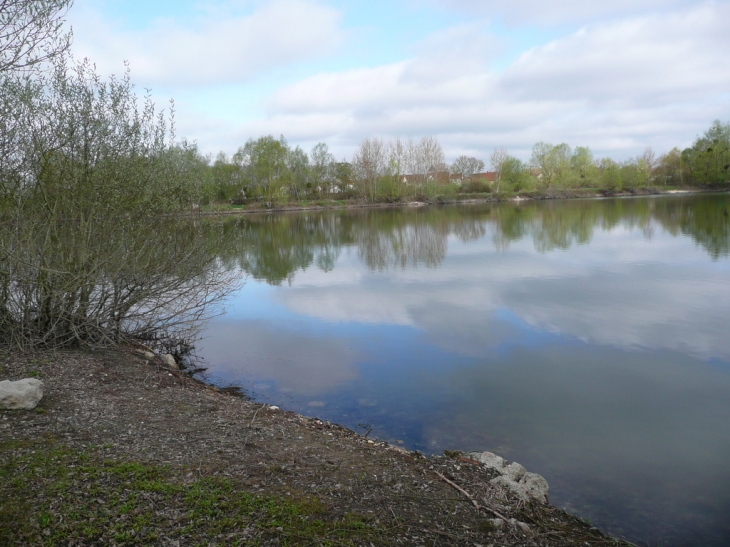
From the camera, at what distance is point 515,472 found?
237 inches

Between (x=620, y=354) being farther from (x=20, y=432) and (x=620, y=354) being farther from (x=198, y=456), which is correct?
(x=20, y=432)

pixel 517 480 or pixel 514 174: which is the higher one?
pixel 514 174

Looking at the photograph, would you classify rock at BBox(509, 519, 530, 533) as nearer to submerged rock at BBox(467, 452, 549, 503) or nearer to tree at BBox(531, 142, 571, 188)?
submerged rock at BBox(467, 452, 549, 503)

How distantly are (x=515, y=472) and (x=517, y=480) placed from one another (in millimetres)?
146

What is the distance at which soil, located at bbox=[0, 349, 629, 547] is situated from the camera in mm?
4562

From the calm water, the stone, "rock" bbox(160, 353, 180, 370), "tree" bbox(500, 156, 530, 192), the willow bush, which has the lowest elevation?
the calm water

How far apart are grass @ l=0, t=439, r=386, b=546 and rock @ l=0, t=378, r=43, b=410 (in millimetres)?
1332

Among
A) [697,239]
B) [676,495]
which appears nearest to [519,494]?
[676,495]

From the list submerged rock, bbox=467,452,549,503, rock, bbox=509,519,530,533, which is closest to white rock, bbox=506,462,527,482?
submerged rock, bbox=467,452,549,503

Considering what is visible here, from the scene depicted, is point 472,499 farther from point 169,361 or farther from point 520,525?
point 169,361

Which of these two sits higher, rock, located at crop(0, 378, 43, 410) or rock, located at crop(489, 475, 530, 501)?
rock, located at crop(0, 378, 43, 410)

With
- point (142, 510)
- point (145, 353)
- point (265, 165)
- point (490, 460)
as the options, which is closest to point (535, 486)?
point (490, 460)

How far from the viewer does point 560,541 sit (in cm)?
470

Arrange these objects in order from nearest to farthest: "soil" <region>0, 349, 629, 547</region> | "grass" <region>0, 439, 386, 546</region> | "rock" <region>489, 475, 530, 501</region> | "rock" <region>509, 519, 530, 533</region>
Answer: "grass" <region>0, 439, 386, 546</region>
"soil" <region>0, 349, 629, 547</region>
"rock" <region>509, 519, 530, 533</region>
"rock" <region>489, 475, 530, 501</region>
